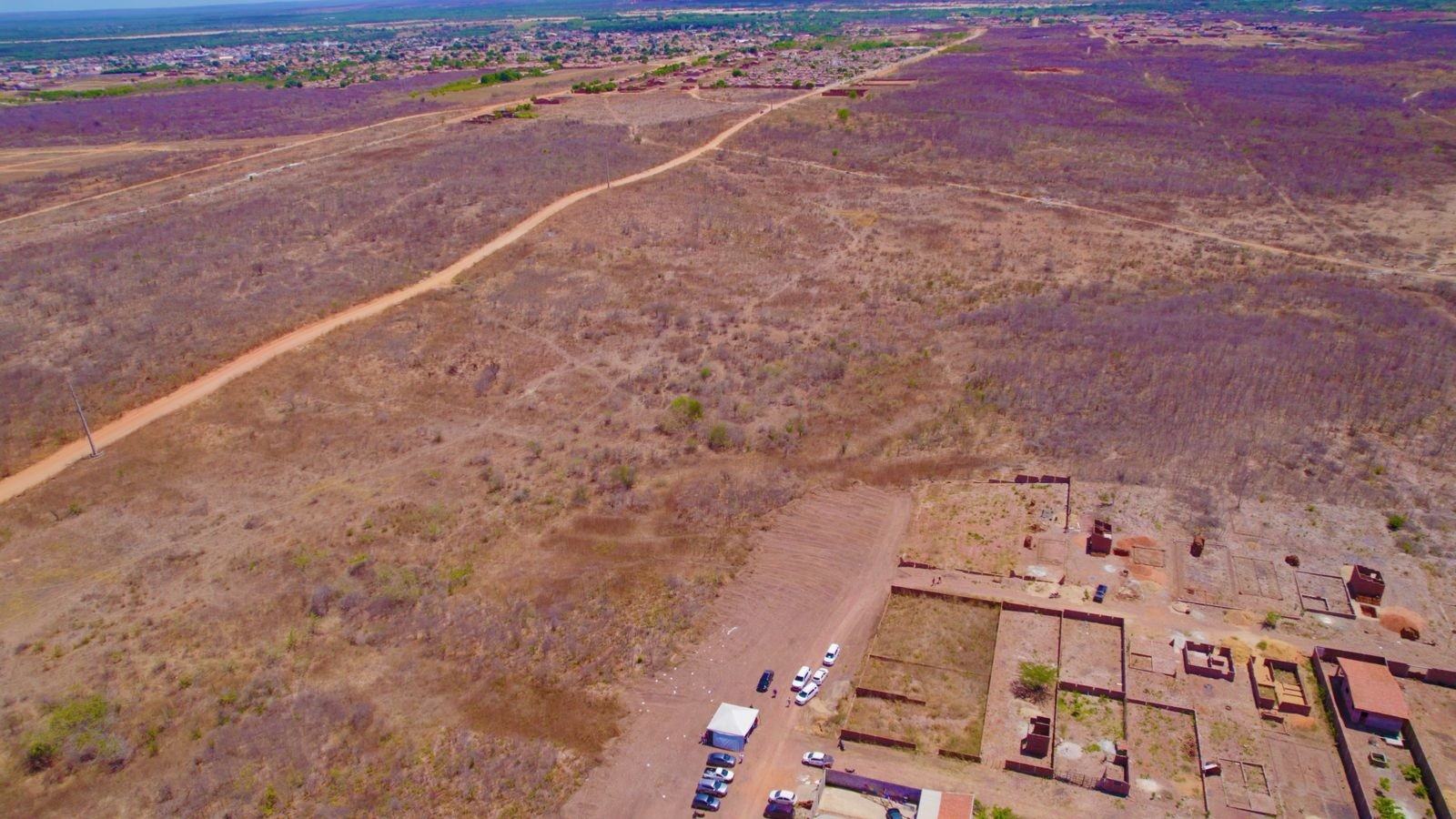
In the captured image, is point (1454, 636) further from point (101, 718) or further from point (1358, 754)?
point (101, 718)

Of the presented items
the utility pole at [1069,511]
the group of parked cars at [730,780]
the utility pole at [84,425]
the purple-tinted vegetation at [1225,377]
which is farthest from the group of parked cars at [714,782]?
the utility pole at [84,425]

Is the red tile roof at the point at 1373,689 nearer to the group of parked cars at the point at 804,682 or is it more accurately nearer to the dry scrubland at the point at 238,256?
the group of parked cars at the point at 804,682

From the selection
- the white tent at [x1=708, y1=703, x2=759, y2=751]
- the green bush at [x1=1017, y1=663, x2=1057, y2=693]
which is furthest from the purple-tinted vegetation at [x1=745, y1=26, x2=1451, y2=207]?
the white tent at [x1=708, y1=703, x2=759, y2=751]

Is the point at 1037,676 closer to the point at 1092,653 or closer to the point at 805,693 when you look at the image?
the point at 1092,653

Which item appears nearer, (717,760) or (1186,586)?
(717,760)

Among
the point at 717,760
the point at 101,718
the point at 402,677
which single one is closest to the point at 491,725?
the point at 402,677

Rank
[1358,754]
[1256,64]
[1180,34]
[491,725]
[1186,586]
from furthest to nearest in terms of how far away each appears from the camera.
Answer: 1. [1180,34]
2. [1256,64]
3. [1186,586]
4. [491,725]
5. [1358,754]

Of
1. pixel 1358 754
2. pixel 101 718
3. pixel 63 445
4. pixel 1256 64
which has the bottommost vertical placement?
pixel 1358 754
